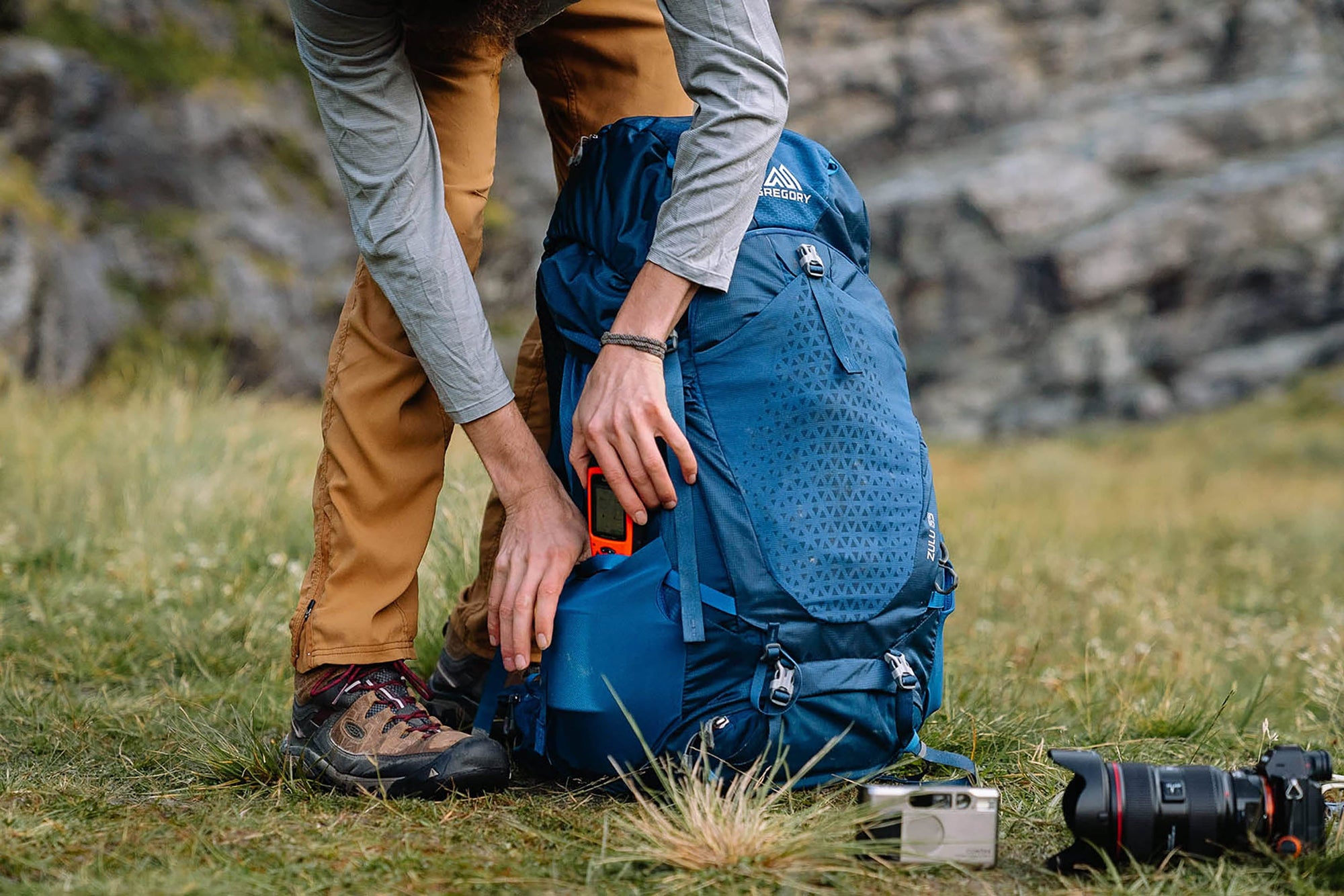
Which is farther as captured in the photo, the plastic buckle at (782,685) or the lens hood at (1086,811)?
the plastic buckle at (782,685)

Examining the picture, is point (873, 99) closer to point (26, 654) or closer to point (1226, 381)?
point (1226, 381)

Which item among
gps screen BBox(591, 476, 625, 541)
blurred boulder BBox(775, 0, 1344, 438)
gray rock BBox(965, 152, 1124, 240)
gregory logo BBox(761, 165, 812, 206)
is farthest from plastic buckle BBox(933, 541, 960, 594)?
gray rock BBox(965, 152, 1124, 240)

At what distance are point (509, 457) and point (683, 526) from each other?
0.37 metres

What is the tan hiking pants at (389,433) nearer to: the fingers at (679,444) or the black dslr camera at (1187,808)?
the fingers at (679,444)

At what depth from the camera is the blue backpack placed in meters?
1.85

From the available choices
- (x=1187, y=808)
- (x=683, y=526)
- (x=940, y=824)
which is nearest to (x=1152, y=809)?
(x=1187, y=808)

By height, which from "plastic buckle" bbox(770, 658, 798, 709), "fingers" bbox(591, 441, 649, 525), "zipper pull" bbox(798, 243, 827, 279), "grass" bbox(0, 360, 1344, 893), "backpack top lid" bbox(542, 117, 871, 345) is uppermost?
"backpack top lid" bbox(542, 117, 871, 345)

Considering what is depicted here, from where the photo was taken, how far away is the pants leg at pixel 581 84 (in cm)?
236

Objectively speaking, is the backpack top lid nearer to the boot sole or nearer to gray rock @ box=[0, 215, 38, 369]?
the boot sole

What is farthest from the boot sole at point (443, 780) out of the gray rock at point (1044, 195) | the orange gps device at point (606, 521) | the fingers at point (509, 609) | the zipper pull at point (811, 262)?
the gray rock at point (1044, 195)

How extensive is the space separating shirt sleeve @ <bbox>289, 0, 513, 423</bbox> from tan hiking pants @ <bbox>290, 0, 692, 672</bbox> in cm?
13

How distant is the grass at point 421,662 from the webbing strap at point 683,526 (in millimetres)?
296

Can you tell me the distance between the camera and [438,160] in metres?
2.09

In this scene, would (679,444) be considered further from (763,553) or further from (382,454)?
(382,454)
